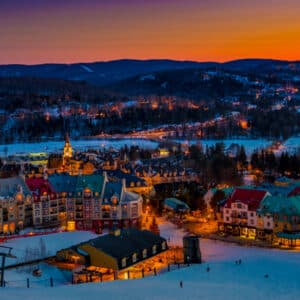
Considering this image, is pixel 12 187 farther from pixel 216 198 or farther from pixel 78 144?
pixel 78 144

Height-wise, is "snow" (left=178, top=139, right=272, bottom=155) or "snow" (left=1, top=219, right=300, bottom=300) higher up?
"snow" (left=178, top=139, right=272, bottom=155)

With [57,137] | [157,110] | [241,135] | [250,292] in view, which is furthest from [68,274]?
[157,110]

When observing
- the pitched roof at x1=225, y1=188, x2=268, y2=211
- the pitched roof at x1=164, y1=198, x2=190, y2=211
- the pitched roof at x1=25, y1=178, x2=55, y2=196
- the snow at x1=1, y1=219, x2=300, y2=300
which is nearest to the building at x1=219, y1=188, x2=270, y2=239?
the pitched roof at x1=225, y1=188, x2=268, y2=211

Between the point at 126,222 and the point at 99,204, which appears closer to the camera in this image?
the point at 126,222

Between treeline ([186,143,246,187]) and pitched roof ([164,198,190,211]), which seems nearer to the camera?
pitched roof ([164,198,190,211])

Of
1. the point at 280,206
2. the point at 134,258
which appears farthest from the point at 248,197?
the point at 134,258

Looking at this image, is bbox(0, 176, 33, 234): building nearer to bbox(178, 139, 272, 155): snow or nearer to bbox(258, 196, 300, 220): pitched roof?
bbox(258, 196, 300, 220): pitched roof

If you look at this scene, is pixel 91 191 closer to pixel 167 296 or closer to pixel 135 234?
pixel 135 234
